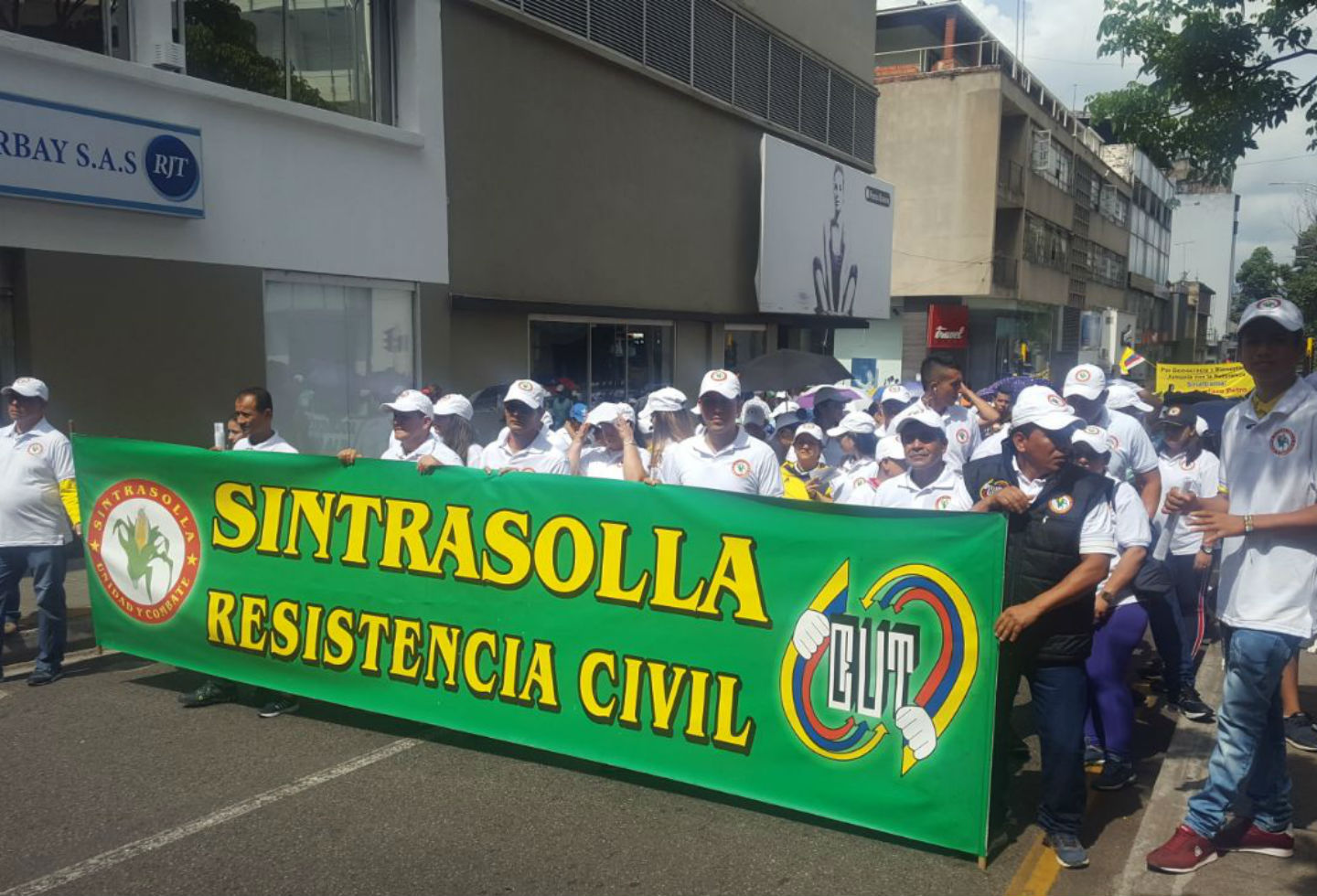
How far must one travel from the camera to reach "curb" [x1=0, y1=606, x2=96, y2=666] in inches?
279

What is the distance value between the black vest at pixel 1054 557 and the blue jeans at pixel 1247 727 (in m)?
0.51

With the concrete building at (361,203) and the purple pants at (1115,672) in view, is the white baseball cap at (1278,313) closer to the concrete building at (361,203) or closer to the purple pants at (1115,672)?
the purple pants at (1115,672)

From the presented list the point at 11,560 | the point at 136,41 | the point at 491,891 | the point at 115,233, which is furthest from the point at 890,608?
the point at 136,41

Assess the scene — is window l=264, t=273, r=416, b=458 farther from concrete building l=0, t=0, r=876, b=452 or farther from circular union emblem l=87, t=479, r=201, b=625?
circular union emblem l=87, t=479, r=201, b=625

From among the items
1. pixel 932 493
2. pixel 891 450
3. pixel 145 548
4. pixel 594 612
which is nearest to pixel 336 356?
pixel 145 548

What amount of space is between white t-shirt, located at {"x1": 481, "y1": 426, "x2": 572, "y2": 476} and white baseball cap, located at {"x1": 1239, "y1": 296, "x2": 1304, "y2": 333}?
3.54 metres

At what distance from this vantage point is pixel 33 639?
745cm

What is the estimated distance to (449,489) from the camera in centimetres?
521

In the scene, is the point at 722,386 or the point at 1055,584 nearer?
the point at 1055,584

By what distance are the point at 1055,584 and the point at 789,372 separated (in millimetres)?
8990

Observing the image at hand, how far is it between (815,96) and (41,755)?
21139 mm

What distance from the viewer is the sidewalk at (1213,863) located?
153 inches

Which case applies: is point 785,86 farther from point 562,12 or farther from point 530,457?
point 530,457

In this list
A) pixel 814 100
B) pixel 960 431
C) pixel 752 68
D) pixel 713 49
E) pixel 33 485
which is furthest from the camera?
pixel 814 100
